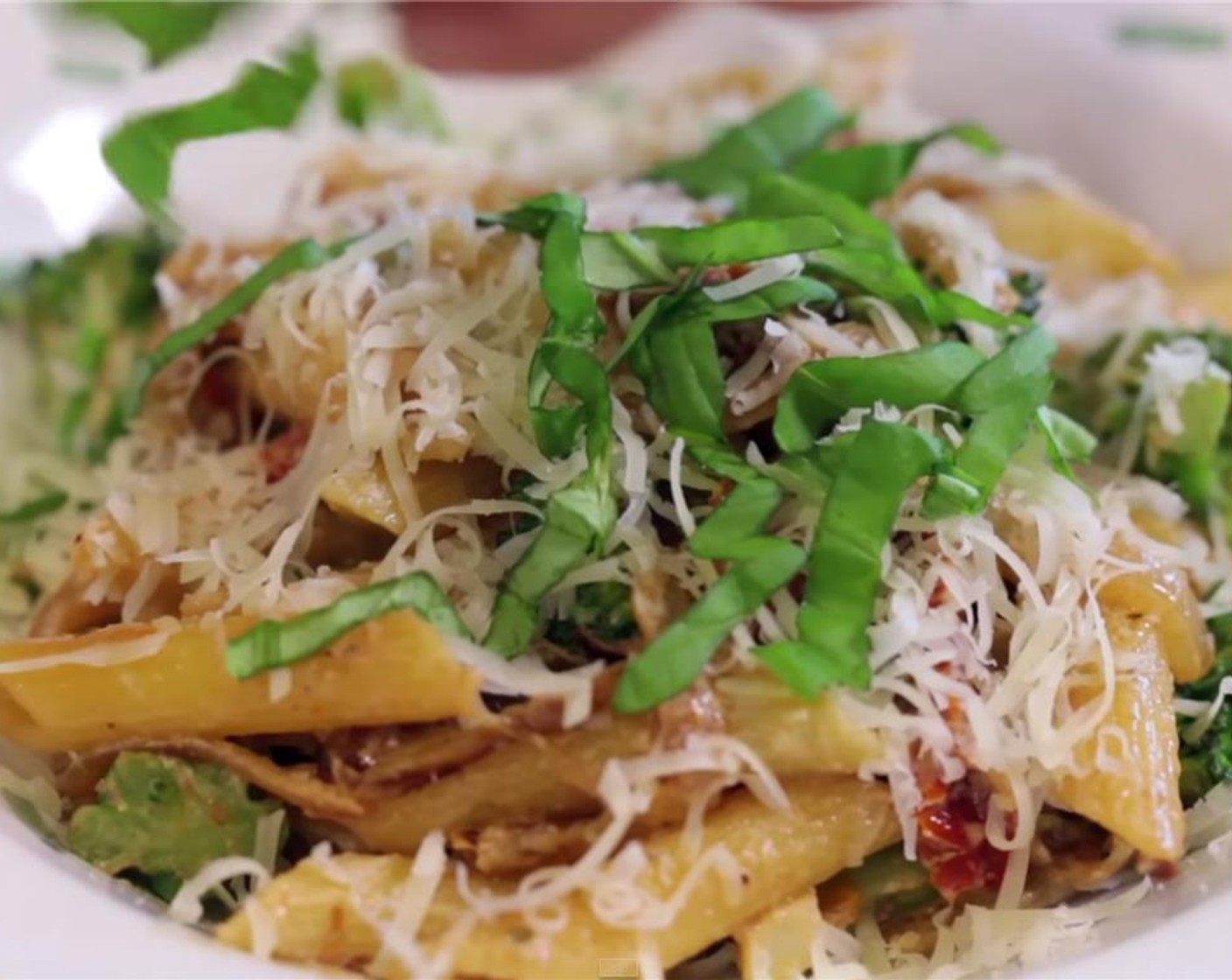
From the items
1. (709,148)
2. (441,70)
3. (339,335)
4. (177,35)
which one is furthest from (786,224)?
(441,70)

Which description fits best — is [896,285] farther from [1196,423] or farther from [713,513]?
[1196,423]

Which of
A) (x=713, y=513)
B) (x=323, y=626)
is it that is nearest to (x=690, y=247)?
(x=713, y=513)

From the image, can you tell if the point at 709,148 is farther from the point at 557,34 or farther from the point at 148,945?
the point at 148,945

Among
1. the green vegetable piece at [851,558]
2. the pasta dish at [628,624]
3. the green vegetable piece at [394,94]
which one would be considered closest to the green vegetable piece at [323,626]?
the pasta dish at [628,624]

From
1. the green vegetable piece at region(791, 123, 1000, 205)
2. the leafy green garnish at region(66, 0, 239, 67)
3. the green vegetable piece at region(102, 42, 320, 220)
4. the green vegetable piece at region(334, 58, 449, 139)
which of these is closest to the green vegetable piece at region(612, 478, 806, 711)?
the green vegetable piece at region(791, 123, 1000, 205)

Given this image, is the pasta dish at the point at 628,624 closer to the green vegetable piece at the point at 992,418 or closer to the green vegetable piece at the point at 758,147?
the green vegetable piece at the point at 992,418
